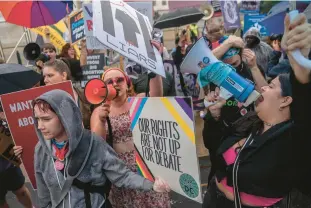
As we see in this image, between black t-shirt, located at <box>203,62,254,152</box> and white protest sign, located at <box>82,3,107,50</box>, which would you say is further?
white protest sign, located at <box>82,3,107,50</box>

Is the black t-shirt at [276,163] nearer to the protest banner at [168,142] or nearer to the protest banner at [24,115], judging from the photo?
the protest banner at [168,142]

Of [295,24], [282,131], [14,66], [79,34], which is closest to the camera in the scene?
[295,24]

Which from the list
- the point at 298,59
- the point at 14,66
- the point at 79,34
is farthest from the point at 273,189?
the point at 79,34

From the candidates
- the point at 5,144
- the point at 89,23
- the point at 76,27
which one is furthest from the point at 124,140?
the point at 76,27

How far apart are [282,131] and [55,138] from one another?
A: 1.37 m

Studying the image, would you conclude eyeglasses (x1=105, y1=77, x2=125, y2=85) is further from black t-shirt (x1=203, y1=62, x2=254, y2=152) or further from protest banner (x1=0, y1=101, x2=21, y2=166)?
protest banner (x1=0, y1=101, x2=21, y2=166)

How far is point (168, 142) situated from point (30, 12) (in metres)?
5.19

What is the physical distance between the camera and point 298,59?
1068mm

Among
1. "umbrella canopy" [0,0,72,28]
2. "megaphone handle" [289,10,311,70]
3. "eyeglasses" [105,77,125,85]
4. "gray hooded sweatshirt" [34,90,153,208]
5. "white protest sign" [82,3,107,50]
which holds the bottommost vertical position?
"gray hooded sweatshirt" [34,90,153,208]

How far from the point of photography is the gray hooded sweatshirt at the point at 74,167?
6.55 feet

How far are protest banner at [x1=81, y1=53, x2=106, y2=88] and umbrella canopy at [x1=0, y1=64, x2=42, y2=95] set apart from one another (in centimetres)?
264

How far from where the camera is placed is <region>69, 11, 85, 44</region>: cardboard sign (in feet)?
20.9

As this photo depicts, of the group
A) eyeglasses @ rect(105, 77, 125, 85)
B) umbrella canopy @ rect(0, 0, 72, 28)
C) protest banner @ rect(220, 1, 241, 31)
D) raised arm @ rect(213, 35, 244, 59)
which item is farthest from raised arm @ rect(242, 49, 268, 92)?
protest banner @ rect(220, 1, 241, 31)

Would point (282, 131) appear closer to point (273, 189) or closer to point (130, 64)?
point (273, 189)
